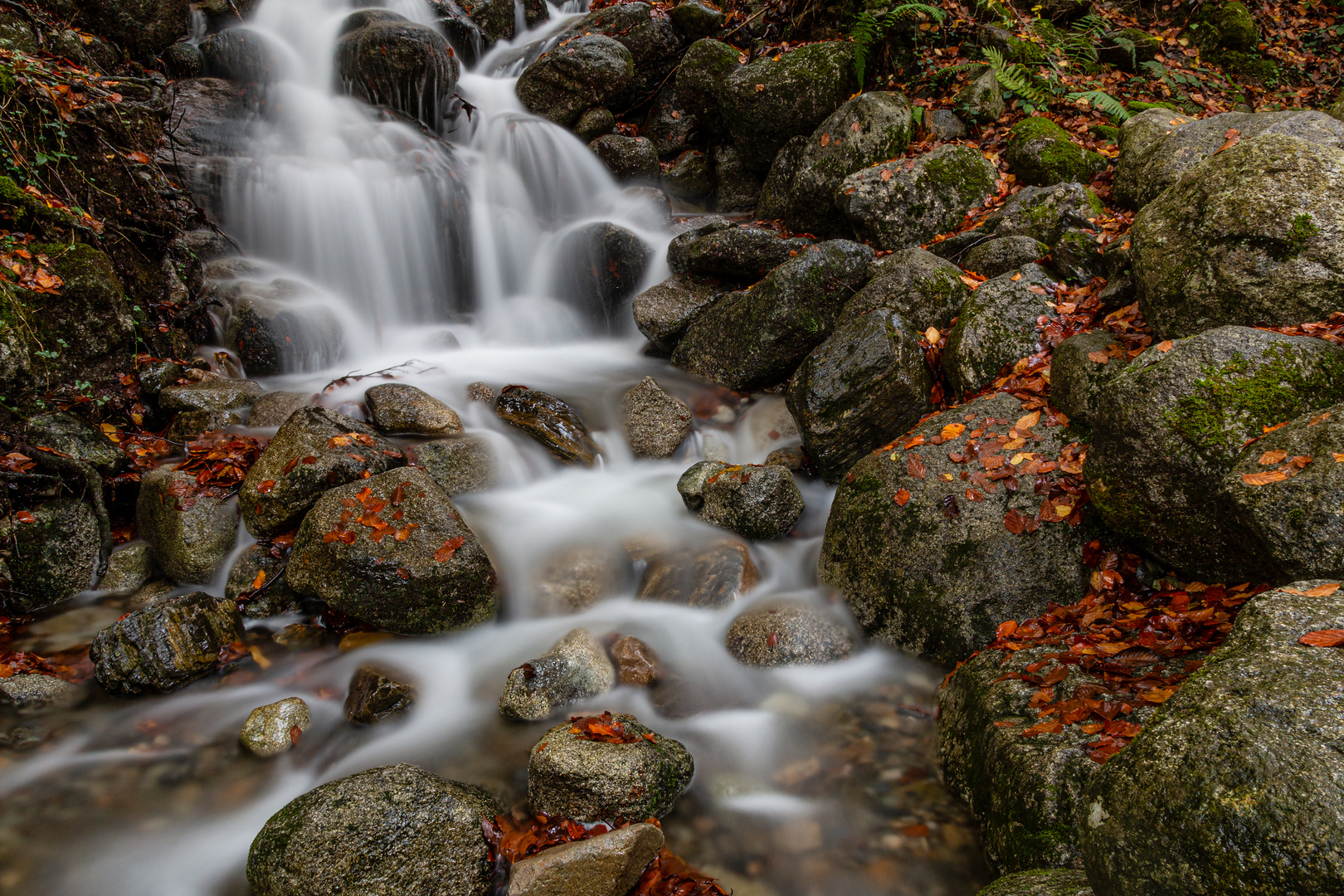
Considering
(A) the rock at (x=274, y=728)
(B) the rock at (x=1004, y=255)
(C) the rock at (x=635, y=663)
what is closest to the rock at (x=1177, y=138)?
(B) the rock at (x=1004, y=255)

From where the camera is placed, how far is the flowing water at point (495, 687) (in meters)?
3.18

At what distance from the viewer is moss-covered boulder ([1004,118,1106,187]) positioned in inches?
264

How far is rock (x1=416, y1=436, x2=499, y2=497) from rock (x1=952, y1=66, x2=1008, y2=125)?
711 centimetres

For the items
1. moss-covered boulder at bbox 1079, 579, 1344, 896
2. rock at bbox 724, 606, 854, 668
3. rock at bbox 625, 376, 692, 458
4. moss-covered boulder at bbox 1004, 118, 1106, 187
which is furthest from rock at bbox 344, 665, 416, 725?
moss-covered boulder at bbox 1004, 118, 1106, 187

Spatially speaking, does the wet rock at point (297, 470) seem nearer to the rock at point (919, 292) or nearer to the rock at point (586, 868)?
the rock at point (586, 868)

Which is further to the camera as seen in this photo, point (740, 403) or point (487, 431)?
point (740, 403)

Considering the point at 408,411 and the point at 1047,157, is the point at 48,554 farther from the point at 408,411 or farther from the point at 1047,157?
the point at 1047,157

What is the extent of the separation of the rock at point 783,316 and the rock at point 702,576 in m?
2.28

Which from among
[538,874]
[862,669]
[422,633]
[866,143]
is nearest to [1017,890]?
[538,874]

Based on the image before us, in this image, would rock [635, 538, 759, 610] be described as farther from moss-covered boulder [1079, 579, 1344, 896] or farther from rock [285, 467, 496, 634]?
moss-covered boulder [1079, 579, 1344, 896]

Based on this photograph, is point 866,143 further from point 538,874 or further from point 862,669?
point 538,874

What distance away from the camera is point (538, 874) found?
2.65 metres

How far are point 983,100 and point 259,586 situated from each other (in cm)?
924

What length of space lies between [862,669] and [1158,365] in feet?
7.95
